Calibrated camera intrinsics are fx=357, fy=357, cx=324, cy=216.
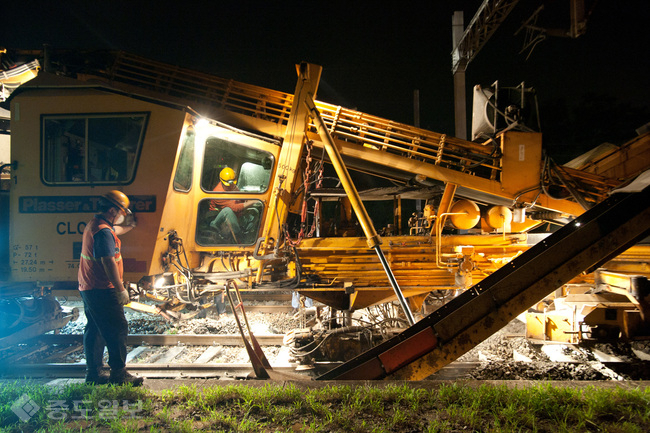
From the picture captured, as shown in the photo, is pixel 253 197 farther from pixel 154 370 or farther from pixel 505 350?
pixel 505 350

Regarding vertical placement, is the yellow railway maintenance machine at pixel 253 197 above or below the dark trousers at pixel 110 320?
above

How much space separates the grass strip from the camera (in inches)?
99.1

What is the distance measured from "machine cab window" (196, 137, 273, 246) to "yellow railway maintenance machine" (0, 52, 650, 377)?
19mm

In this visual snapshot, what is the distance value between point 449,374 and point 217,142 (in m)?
4.30

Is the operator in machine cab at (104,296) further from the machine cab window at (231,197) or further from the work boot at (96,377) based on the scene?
the machine cab window at (231,197)

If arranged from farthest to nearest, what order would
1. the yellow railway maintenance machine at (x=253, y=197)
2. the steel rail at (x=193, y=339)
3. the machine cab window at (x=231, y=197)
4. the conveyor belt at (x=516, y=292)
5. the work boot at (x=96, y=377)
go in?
the steel rail at (x=193, y=339) < the machine cab window at (x=231, y=197) < the yellow railway maintenance machine at (x=253, y=197) < the work boot at (x=96, y=377) < the conveyor belt at (x=516, y=292)

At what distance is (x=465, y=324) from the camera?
3.09 meters

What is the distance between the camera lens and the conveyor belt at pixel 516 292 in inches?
120

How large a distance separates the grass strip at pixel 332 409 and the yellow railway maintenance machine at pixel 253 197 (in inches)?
63.5

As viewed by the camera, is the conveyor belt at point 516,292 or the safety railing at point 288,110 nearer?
the conveyor belt at point 516,292

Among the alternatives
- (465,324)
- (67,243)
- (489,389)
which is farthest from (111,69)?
(489,389)

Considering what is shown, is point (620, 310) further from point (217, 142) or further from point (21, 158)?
point (21, 158)

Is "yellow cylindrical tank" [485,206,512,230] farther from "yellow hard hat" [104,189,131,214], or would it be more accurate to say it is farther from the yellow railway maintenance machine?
"yellow hard hat" [104,189,131,214]

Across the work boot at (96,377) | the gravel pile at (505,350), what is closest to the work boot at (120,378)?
the work boot at (96,377)
